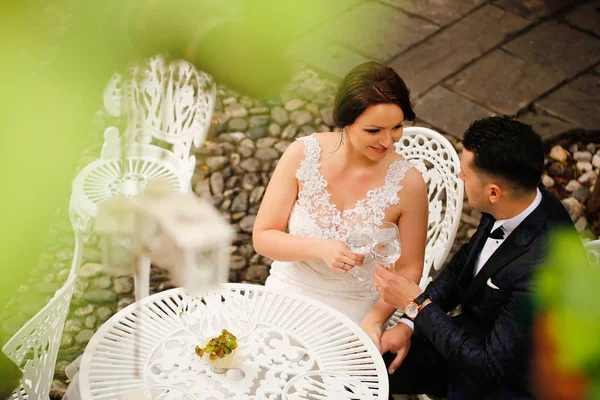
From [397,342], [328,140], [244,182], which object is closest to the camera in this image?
[397,342]

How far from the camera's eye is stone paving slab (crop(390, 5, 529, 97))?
192 inches

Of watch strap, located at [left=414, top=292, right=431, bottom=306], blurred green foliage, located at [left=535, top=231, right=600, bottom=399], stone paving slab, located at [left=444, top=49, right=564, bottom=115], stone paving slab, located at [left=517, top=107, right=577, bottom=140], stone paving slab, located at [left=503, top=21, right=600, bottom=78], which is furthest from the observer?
stone paving slab, located at [left=503, top=21, right=600, bottom=78]

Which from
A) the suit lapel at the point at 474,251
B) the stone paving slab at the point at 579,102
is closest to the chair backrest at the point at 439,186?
the suit lapel at the point at 474,251

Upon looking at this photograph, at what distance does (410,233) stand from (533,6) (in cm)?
381

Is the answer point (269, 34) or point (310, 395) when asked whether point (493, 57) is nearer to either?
point (310, 395)

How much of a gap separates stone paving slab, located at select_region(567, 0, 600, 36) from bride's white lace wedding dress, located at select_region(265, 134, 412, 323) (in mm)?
3499

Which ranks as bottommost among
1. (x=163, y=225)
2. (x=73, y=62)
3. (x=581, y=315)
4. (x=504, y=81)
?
(x=504, y=81)

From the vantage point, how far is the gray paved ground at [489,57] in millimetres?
4613

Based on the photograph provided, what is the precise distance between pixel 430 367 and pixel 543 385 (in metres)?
0.56

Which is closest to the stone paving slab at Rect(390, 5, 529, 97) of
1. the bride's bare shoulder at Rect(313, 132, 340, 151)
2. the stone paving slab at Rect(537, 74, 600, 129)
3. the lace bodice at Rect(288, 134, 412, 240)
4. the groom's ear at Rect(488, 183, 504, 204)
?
the stone paving slab at Rect(537, 74, 600, 129)

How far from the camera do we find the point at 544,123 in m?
4.52

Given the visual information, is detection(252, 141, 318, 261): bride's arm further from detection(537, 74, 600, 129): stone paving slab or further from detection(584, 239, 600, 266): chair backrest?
detection(537, 74, 600, 129): stone paving slab

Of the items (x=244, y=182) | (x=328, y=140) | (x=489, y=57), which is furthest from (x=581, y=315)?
(x=489, y=57)

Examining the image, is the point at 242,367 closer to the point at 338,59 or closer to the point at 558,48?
the point at 338,59
